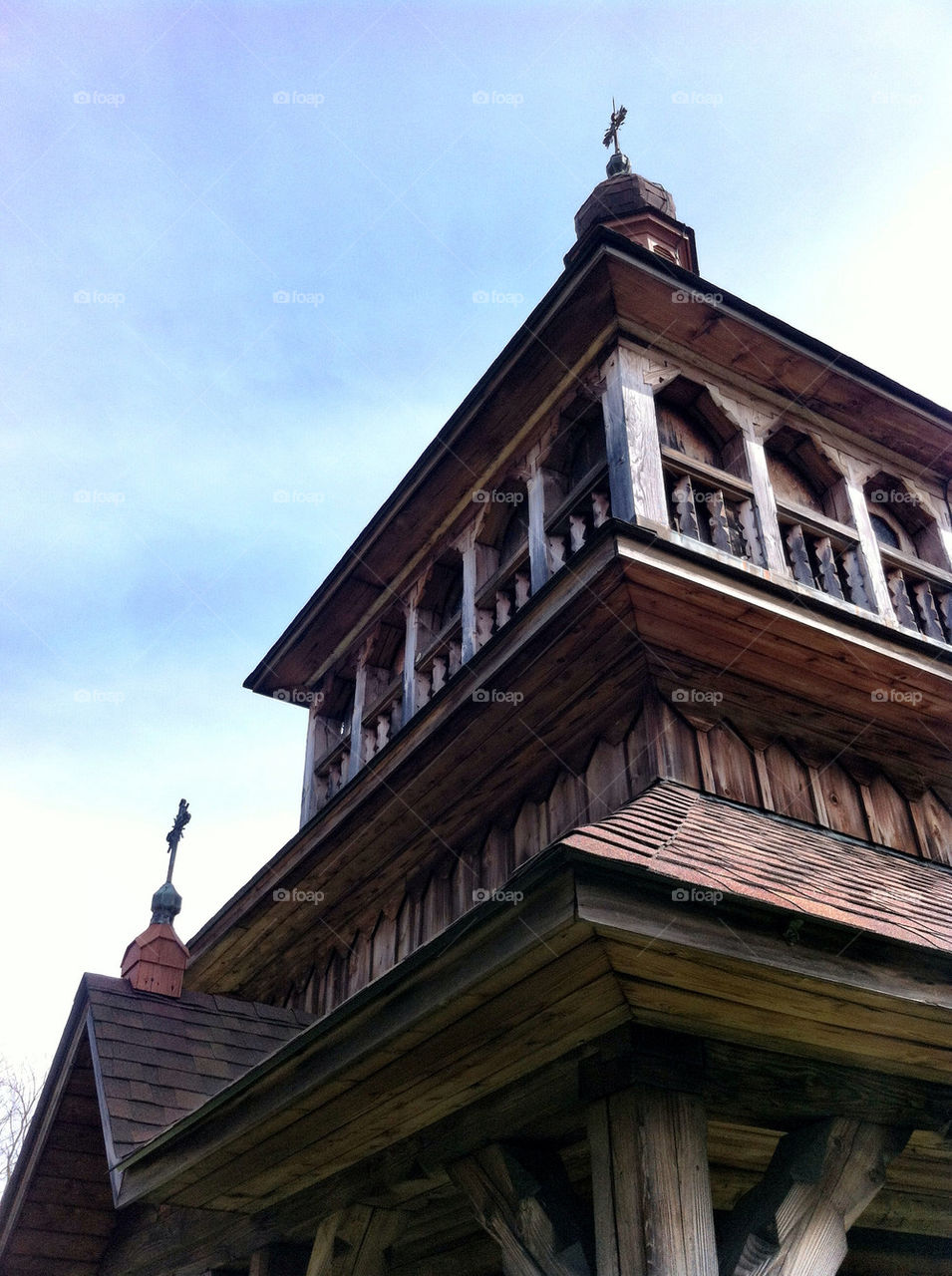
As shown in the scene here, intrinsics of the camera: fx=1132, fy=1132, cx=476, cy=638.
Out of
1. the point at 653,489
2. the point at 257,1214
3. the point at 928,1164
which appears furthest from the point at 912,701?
the point at 257,1214

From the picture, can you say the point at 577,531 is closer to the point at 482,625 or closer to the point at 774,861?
the point at 482,625

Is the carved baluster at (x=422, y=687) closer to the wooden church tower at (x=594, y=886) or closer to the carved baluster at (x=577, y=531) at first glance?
the wooden church tower at (x=594, y=886)

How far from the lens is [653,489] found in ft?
20.0

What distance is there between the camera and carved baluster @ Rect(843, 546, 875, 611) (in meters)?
6.87

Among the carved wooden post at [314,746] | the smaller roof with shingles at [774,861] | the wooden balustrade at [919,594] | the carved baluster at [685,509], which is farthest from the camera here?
the carved wooden post at [314,746]

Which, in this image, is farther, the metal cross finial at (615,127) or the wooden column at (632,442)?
the metal cross finial at (615,127)

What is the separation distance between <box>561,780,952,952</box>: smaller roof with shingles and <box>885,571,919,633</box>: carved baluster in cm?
183

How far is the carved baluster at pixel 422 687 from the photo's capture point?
26.8ft

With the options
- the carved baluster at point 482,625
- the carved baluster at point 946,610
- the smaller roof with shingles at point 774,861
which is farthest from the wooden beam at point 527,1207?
the carved baluster at point 946,610

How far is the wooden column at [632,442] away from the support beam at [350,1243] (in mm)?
3528

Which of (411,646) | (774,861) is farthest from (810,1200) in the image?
(411,646)

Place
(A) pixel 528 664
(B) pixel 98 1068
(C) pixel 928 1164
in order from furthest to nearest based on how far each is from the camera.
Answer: (B) pixel 98 1068, (A) pixel 528 664, (C) pixel 928 1164

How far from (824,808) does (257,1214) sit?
3521mm

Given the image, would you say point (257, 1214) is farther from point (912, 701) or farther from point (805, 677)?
point (912, 701)
